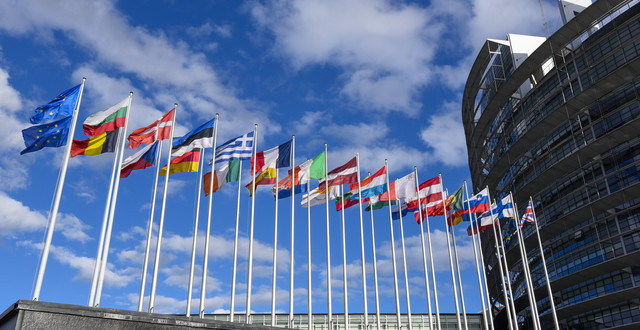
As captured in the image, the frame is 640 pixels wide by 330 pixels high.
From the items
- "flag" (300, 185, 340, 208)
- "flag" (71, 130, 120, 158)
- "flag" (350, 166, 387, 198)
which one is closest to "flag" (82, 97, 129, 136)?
"flag" (71, 130, 120, 158)

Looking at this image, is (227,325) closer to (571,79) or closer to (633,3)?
(571,79)

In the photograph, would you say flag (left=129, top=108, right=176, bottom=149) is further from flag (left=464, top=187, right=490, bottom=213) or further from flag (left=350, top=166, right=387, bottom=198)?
flag (left=464, top=187, right=490, bottom=213)

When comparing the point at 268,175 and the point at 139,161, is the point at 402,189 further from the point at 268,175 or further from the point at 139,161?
the point at 139,161

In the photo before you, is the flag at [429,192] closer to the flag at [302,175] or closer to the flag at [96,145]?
the flag at [302,175]

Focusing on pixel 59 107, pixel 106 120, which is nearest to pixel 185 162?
pixel 106 120

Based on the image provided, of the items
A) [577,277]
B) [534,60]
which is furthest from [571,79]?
[577,277]

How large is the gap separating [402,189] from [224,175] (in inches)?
523

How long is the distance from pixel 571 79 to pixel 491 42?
1289 cm

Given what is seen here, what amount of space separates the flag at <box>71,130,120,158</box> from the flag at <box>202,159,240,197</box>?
20.8ft

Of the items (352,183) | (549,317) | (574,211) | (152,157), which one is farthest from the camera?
(549,317)

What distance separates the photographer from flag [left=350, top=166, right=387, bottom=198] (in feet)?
122

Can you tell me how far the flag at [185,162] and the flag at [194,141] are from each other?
222 millimetres

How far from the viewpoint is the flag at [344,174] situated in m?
36.0

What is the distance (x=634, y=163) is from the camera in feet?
159
